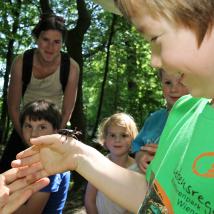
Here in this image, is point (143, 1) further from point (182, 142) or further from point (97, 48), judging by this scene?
point (97, 48)

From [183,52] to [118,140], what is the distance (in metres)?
3.25

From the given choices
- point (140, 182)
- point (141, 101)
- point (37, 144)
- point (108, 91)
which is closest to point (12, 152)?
point (37, 144)

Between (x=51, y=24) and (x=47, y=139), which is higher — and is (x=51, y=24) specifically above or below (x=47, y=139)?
above

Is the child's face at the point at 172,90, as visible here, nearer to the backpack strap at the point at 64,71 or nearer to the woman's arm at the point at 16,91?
the backpack strap at the point at 64,71

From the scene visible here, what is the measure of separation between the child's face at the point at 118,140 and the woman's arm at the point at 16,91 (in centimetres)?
92

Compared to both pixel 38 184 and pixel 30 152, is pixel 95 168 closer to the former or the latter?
pixel 30 152

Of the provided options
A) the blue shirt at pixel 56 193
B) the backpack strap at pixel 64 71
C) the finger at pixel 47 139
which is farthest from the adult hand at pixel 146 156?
the backpack strap at pixel 64 71

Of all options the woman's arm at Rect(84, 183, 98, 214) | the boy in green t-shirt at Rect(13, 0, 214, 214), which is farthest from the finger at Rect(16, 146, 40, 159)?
the woman's arm at Rect(84, 183, 98, 214)

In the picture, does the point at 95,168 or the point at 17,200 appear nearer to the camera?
the point at 95,168

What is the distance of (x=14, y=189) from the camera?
2133 mm

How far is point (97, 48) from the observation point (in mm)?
16781

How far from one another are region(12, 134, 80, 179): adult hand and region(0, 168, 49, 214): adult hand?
78 mm

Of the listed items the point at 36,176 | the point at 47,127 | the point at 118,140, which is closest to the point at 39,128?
the point at 47,127

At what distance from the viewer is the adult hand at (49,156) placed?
1.68 metres
